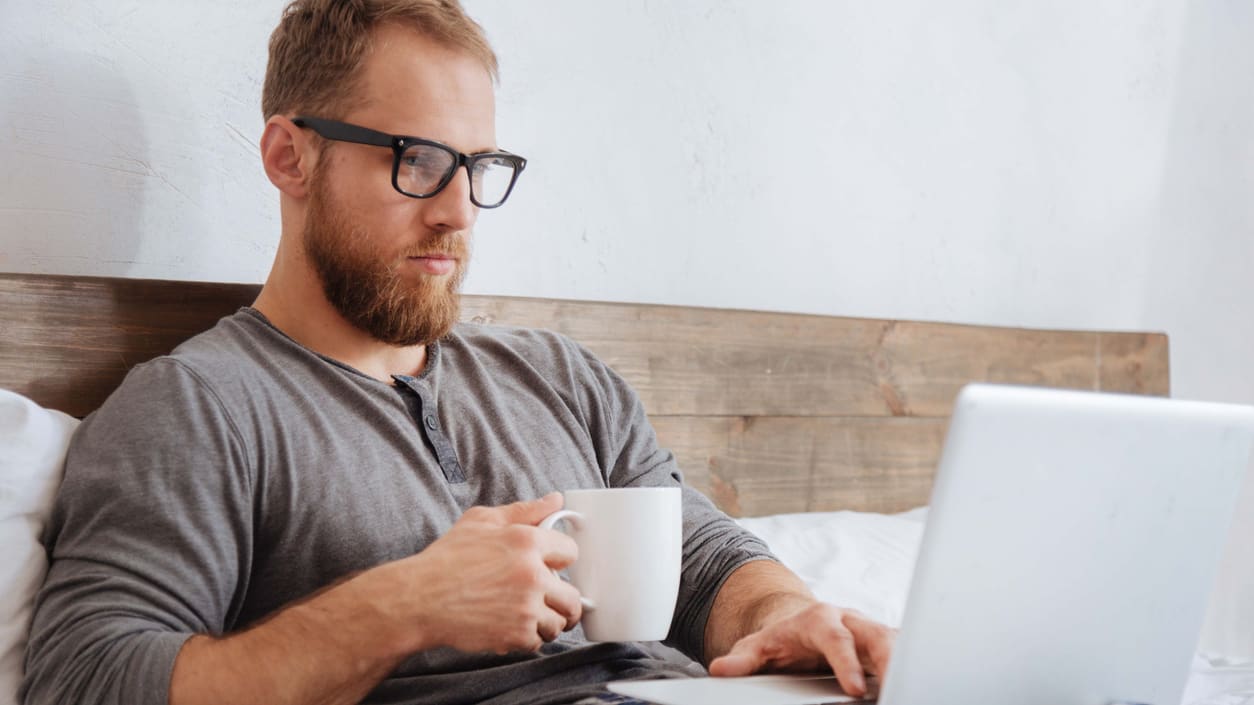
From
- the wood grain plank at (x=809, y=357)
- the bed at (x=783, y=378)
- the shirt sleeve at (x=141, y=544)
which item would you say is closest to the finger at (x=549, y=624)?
the shirt sleeve at (x=141, y=544)

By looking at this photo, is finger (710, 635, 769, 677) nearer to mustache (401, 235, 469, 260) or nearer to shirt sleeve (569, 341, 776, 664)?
shirt sleeve (569, 341, 776, 664)

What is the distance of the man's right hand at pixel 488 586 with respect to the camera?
93 centimetres

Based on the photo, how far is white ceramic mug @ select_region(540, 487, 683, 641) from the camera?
96cm

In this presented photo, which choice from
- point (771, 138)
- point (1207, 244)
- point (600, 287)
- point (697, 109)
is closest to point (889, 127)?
point (771, 138)

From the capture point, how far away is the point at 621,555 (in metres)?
0.97

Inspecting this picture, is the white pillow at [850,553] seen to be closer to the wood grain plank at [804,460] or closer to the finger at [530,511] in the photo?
the wood grain plank at [804,460]

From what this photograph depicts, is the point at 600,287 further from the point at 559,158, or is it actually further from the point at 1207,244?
the point at 1207,244

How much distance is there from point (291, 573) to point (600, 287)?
2.53 feet

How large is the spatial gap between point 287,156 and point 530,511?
50cm

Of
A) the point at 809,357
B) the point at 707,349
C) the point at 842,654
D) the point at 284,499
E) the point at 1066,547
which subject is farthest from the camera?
the point at 809,357

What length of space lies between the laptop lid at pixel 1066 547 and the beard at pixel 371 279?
2.07ft

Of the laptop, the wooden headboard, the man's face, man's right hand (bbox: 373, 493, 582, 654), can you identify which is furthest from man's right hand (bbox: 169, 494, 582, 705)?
the wooden headboard

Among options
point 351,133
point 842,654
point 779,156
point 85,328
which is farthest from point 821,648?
point 779,156

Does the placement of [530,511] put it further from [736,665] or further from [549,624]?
[736,665]
